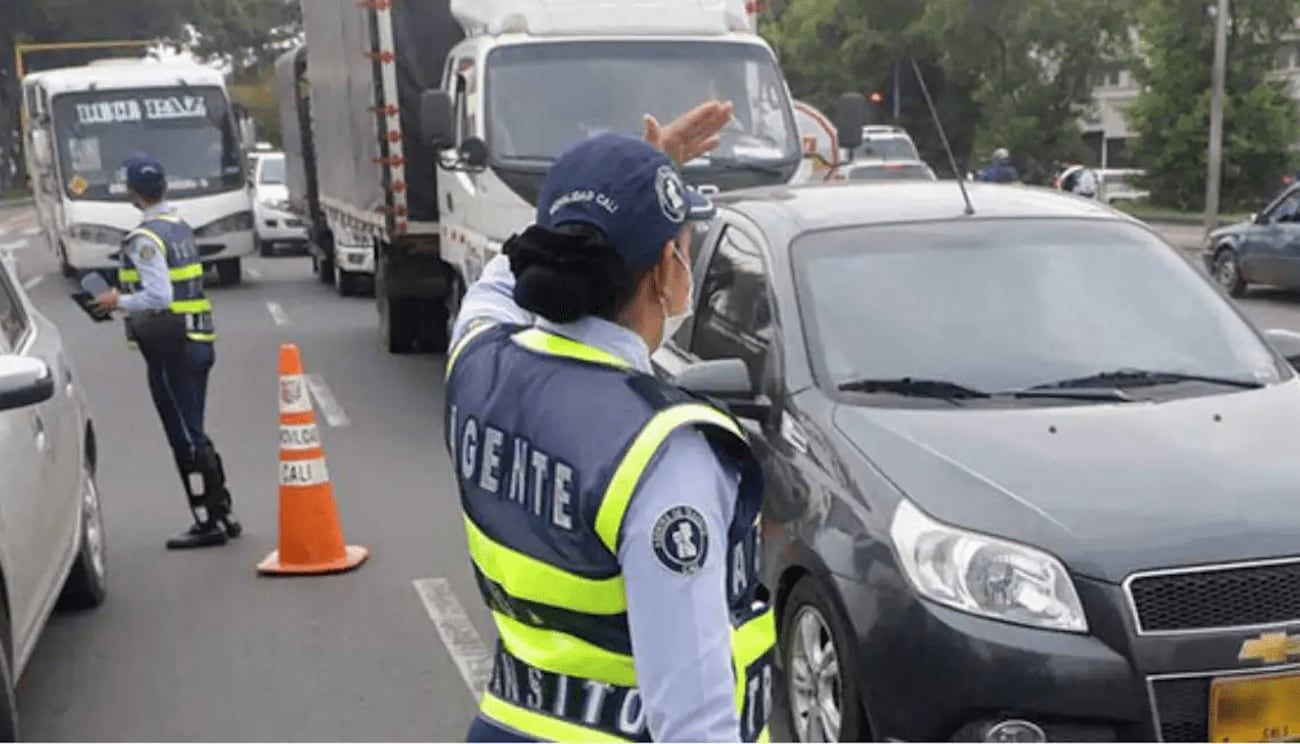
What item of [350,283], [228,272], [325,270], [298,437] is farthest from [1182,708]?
[228,272]

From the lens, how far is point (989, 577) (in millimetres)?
4051

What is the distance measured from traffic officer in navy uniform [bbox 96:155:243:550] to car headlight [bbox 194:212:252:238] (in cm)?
1400

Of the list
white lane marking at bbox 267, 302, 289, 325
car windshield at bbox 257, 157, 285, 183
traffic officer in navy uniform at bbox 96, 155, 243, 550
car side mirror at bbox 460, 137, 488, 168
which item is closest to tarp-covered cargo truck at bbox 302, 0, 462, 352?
white lane marking at bbox 267, 302, 289, 325

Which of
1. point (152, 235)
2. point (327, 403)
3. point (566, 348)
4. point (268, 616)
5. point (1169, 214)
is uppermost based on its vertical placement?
point (566, 348)

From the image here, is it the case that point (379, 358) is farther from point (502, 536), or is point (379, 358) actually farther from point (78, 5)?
point (78, 5)

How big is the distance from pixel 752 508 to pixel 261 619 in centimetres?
491

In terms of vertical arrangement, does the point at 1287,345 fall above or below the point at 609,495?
below

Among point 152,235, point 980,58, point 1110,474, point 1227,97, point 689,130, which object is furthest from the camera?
point 980,58

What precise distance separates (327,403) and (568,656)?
411 inches

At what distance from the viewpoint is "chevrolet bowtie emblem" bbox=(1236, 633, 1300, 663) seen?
3.96 m

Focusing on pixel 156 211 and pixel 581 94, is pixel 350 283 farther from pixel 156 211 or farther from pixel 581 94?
pixel 156 211

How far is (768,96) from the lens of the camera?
37.5 ft

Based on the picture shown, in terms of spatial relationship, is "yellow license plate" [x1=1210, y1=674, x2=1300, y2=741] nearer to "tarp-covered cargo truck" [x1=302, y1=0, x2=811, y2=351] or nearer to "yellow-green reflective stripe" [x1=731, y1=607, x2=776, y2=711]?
"yellow-green reflective stripe" [x1=731, y1=607, x2=776, y2=711]

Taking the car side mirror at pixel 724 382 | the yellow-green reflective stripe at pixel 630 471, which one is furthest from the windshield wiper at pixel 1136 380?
the yellow-green reflective stripe at pixel 630 471
